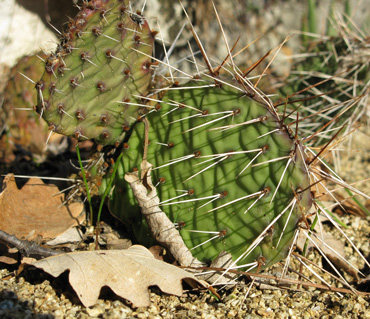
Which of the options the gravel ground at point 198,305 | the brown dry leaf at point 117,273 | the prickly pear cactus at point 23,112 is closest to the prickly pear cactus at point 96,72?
the brown dry leaf at point 117,273

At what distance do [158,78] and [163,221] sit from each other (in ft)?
1.94

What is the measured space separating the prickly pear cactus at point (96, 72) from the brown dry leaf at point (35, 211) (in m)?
0.30

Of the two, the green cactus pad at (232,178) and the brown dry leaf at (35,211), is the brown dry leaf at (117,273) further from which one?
the brown dry leaf at (35,211)

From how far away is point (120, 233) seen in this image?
170cm

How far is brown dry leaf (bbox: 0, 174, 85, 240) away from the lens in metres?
1.59

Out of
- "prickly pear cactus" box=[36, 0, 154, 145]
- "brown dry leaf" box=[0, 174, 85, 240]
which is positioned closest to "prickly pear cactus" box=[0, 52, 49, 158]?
"brown dry leaf" box=[0, 174, 85, 240]

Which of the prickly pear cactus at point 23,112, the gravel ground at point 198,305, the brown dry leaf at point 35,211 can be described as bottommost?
the gravel ground at point 198,305

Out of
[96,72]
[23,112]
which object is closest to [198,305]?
[96,72]

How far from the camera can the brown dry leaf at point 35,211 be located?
5.23 feet

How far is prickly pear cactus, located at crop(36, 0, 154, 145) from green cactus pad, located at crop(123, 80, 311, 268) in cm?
23

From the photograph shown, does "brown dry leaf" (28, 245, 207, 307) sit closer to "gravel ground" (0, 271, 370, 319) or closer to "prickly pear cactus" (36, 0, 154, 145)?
"gravel ground" (0, 271, 370, 319)

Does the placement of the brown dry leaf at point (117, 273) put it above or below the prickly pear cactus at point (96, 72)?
below

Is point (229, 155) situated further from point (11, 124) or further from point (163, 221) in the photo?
point (11, 124)

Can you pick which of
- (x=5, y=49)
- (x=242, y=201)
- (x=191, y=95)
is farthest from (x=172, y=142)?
(x=5, y=49)
